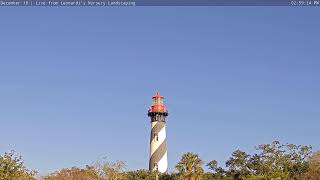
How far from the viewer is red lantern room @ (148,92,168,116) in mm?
96938

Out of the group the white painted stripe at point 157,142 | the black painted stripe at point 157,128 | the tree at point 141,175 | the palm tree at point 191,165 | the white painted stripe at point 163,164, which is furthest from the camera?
the black painted stripe at point 157,128

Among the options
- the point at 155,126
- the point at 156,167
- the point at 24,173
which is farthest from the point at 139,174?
the point at 24,173

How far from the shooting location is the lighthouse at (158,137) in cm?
9411

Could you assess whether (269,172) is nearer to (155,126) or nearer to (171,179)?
(171,179)

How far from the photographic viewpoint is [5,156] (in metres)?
55.3

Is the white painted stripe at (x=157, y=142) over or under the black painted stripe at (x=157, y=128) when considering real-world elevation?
under

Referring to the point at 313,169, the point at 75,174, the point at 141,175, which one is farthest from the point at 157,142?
the point at 313,169

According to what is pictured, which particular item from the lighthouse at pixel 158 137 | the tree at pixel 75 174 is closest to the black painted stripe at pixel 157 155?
the lighthouse at pixel 158 137

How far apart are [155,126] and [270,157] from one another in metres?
23.7

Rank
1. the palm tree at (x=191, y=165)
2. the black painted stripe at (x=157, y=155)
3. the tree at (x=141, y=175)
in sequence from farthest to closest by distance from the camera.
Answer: the black painted stripe at (x=157, y=155)
the tree at (x=141, y=175)
the palm tree at (x=191, y=165)

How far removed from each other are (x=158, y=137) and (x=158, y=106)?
18.6 feet

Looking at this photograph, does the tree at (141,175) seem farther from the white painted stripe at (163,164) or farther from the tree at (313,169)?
the tree at (313,169)

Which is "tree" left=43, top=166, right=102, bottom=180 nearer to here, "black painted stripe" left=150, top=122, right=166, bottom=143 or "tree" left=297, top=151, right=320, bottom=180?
"black painted stripe" left=150, top=122, right=166, bottom=143

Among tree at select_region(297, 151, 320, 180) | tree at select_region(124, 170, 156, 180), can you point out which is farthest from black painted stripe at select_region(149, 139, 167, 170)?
tree at select_region(297, 151, 320, 180)
